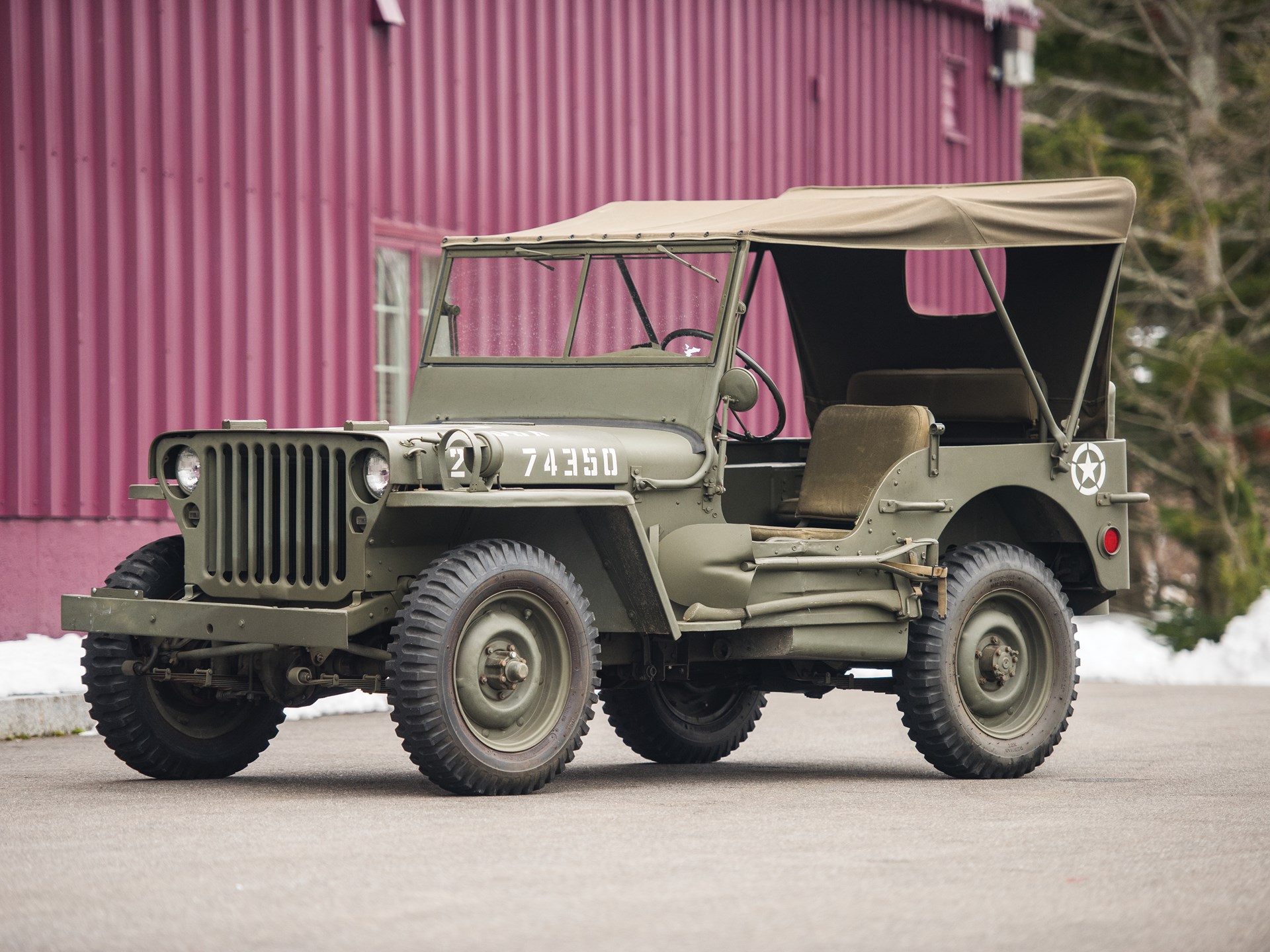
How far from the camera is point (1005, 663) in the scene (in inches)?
381

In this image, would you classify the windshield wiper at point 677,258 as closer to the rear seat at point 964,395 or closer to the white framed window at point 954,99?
the rear seat at point 964,395

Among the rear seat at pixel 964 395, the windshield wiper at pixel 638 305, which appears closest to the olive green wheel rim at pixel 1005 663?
the rear seat at pixel 964 395

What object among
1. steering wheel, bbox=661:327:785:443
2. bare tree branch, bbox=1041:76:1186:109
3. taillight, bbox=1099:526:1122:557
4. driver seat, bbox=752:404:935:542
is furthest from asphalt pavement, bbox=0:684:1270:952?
bare tree branch, bbox=1041:76:1186:109

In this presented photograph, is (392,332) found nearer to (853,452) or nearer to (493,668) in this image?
(853,452)

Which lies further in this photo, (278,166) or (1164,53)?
(1164,53)

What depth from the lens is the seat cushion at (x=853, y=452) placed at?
9.71m

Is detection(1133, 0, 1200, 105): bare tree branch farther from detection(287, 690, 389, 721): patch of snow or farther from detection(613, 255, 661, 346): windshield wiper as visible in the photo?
detection(613, 255, 661, 346): windshield wiper

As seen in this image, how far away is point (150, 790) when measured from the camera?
27.8 feet

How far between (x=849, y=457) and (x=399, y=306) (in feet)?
22.5

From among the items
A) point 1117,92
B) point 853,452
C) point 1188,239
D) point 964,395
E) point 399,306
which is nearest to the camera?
point 853,452

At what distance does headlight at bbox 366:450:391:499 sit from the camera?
8.03 metres

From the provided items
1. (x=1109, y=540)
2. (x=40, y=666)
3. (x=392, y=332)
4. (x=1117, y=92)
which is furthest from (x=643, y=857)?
(x=1117, y=92)

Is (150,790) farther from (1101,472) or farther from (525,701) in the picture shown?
(1101,472)

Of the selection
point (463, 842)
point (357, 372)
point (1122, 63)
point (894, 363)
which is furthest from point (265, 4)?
point (1122, 63)
